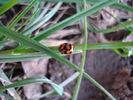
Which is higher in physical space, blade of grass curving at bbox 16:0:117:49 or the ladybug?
blade of grass curving at bbox 16:0:117:49

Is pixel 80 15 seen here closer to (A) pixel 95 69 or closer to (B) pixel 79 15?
(B) pixel 79 15

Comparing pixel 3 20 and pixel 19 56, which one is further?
pixel 3 20

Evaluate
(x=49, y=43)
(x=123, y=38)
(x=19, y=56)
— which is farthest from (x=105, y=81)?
(x=19, y=56)

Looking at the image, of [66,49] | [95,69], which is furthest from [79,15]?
[95,69]

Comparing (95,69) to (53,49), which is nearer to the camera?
(53,49)

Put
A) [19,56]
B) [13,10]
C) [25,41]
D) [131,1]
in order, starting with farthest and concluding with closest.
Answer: [131,1], [13,10], [19,56], [25,41]


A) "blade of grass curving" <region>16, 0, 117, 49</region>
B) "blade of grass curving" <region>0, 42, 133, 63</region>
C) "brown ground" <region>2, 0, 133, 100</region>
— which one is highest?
"blade of grass curving" <region>16, 0, 117, 49</region>

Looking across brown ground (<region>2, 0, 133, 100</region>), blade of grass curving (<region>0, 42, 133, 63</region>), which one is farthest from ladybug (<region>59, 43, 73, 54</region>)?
brown ground (<region>2, 0, 133, 100</region>)

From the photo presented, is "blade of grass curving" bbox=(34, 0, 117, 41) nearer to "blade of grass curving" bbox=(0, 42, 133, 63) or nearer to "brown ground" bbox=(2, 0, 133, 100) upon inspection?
"blade of grass curving" bbox=(0, 42, 133, 63)

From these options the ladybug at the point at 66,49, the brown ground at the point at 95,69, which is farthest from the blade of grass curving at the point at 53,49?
the brown ground at the point at 95,69

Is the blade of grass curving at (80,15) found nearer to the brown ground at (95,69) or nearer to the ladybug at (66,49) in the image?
the ladybug at (66,49)

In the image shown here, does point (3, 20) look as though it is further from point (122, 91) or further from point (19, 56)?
point (122, 91)
